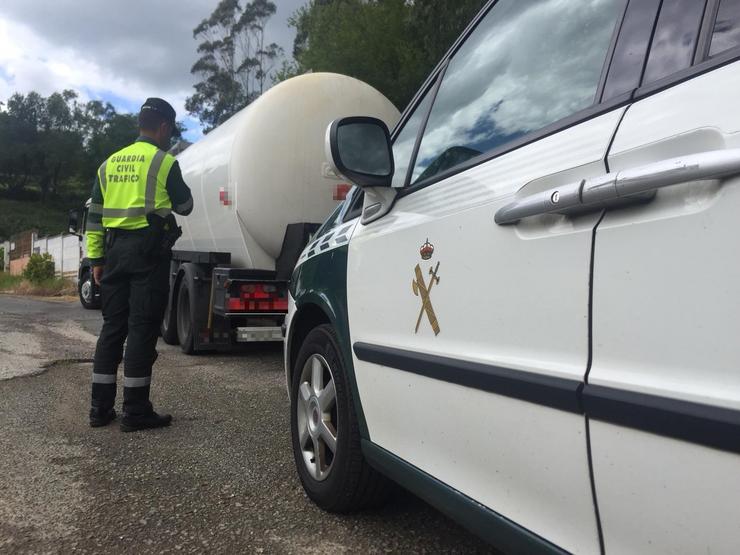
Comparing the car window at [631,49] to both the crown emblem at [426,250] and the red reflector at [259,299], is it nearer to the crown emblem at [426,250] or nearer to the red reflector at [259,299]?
the crown emblem at [426,250]

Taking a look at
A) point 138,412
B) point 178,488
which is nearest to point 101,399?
point 138,412

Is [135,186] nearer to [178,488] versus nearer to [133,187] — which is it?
[133,187]

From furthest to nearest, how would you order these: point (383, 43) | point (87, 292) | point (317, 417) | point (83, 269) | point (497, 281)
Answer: point (383, 43) < point (83, 269) < point (87, 292) < point (317, 417) < point (497, 281)

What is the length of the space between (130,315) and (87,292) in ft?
32.6

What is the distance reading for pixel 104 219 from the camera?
164 inches

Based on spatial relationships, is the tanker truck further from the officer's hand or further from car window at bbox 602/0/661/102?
car window at bbox 602/0/661/102

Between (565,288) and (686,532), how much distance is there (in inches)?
20.8

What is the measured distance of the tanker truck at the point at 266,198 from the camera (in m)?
6.06

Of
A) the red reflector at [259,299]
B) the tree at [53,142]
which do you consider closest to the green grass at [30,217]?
the tree at [53,142]

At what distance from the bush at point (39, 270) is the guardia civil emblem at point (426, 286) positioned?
23217 mm

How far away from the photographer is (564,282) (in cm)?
143

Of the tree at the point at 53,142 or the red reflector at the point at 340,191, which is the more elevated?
the tree at the point at 53,142

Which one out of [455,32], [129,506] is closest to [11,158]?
[455,32]

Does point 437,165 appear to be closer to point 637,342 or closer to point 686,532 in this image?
point 637,342
